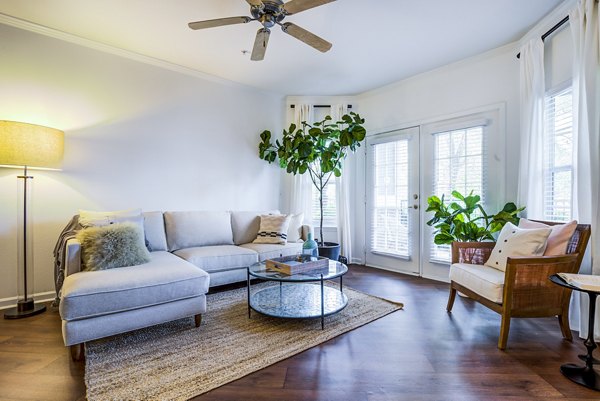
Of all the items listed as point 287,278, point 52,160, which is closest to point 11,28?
point 52,160

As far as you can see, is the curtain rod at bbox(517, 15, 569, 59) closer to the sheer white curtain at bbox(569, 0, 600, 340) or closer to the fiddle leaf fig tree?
the sheer white curtain at bbox(569, 0, 600, 340)

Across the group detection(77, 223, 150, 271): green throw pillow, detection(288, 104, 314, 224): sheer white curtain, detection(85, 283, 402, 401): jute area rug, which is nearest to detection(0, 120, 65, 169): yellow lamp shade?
detection(77, 223, 150, 271): green throw pillow

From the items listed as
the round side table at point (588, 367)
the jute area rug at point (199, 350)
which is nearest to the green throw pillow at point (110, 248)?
the jute area rug at point (199, 350)

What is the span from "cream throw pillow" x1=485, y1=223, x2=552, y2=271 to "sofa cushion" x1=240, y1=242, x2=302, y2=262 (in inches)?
79.3

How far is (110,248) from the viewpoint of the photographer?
2.24m

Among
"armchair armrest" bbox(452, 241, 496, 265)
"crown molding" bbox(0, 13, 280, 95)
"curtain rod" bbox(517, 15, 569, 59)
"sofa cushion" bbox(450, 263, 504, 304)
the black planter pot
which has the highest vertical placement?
"crown molding" bbox(0, 13, 280, 95)

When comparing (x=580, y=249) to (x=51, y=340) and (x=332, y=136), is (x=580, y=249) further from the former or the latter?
(x=51, y=340)

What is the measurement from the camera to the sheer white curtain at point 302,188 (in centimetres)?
466

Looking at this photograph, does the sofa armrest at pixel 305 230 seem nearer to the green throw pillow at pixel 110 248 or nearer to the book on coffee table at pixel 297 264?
the book on coffee table at pixel 297 264

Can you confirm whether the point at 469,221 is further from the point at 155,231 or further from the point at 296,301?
the point at 155,231

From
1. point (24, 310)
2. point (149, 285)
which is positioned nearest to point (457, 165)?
point (149, 285)

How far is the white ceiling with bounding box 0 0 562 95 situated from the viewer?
8.31 feet

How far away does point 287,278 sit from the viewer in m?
2.29

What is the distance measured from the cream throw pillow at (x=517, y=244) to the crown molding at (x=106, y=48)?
3.79 m
